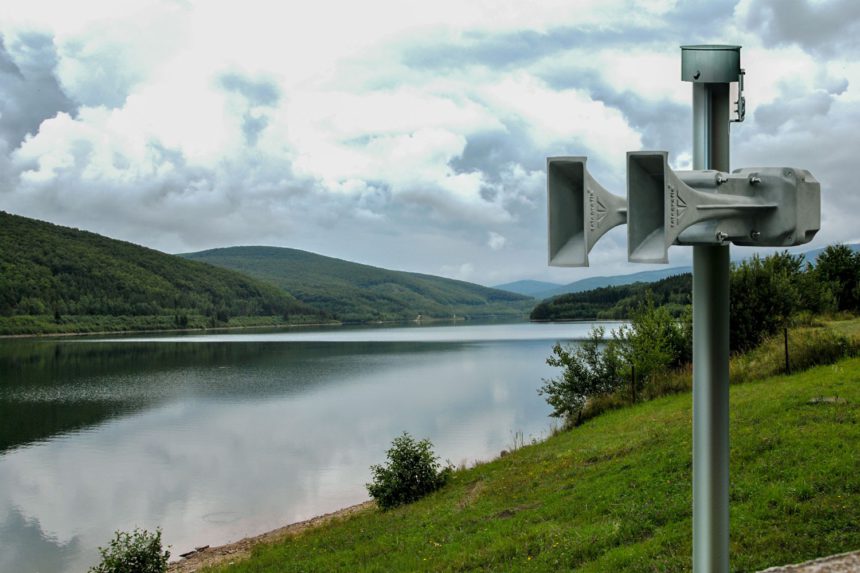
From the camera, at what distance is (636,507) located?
8.98 metres

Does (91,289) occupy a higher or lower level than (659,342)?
higher

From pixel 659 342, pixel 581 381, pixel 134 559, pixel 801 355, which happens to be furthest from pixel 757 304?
pixel 134 559

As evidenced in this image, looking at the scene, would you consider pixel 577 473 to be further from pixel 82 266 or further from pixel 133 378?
pixel 82 266

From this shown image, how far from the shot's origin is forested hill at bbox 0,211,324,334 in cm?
13925

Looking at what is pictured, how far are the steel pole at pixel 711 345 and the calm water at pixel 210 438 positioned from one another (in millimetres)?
17098

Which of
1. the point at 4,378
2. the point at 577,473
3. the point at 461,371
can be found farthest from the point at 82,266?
the point at 577,473

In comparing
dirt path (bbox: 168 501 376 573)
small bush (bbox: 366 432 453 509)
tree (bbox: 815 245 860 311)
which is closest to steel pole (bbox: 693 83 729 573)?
dirt path (bbox: 168 501 376 573)

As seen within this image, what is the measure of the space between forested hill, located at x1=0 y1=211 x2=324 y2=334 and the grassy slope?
13622 cm

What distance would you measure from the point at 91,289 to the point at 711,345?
176m

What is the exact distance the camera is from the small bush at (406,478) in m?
15.7

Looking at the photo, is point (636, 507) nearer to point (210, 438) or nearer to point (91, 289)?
point (210, 438)

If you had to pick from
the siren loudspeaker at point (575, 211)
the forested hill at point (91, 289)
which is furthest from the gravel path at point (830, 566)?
the forested hill at point (91, 289)

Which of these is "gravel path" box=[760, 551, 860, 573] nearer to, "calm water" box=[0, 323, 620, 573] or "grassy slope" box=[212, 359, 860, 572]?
"grassy slope" box=[212, 359, 860, 572]

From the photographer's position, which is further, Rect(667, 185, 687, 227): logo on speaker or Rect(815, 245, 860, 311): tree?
Rect(815, 245, 860, 311): tree
